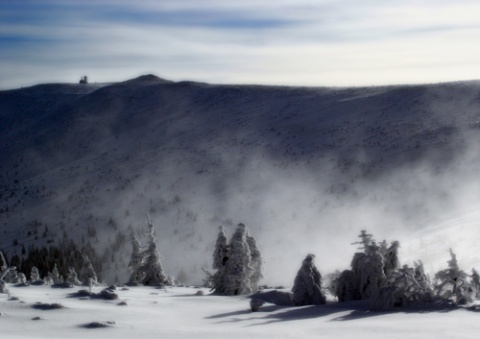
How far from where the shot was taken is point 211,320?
1530 cm

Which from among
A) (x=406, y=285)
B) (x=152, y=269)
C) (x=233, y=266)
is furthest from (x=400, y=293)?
(x=152, y=269)

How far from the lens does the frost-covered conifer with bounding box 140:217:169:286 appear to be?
2695cm

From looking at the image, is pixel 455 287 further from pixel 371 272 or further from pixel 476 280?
pixel 371 272

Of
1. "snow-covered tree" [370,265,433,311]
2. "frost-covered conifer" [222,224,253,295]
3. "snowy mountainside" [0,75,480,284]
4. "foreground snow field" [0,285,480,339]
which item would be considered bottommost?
"foreground snow field" [0,285,480,339]

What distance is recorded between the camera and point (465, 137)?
62031 millimetres

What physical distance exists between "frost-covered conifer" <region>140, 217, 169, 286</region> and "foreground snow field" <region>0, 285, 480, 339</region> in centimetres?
830

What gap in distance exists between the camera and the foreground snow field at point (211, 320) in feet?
41.8

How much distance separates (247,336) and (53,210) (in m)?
57.8

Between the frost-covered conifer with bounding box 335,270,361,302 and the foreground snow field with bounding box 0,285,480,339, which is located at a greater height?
the frost-covered conifer with bounding box 335,270,361,302

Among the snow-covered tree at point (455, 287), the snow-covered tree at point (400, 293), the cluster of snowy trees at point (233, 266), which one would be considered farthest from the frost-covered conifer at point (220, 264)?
the snow-covered tree at point (455, 287)

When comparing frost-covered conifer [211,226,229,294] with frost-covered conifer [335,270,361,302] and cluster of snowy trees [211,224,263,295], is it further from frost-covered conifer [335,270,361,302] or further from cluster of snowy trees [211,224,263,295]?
frost-covered conifer [335,270,361,302]

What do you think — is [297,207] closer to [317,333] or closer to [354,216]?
[354,216]

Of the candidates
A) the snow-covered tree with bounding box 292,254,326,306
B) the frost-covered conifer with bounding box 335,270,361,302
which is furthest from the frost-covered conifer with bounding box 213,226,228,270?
the frost-covered conifer with bounding box 335,270,361,302

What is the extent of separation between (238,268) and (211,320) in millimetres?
6011
